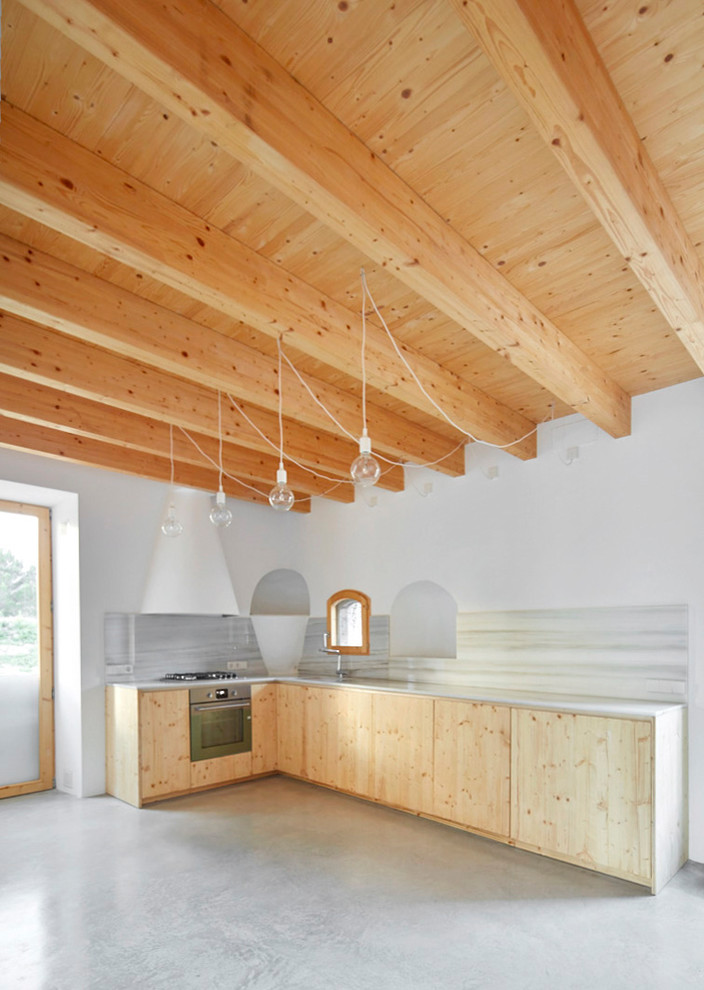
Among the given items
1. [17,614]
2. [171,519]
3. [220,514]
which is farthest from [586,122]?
[17,614]

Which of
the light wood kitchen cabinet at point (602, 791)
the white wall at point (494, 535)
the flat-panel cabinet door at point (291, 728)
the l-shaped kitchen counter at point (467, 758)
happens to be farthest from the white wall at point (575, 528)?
the flat-panel cabinet door at point (291, 728)

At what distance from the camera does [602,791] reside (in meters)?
3.72

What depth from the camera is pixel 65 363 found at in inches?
147

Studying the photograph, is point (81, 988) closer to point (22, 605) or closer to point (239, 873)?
point (239, 873)

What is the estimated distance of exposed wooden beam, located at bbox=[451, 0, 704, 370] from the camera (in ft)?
5.25

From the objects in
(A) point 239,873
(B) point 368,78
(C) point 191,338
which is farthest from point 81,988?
(B) point 368,78

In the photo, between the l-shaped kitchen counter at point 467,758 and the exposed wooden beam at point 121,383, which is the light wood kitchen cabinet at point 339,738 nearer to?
the l-shaped kitchen counter at point 467,758

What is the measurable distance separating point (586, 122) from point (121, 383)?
2995mm

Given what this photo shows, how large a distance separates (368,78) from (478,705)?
3.68 m

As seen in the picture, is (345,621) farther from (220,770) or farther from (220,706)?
(220,770)

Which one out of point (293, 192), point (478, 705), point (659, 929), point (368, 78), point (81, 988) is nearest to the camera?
point (368, 78)

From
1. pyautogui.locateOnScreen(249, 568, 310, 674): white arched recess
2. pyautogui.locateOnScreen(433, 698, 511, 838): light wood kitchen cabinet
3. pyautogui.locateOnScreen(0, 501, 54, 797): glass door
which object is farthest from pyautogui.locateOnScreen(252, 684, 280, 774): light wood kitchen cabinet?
pyautogui.locateOnScreen(433, 698, 511, 838): light wood kitchen cabinet

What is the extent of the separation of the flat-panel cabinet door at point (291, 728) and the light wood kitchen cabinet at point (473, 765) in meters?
1.58

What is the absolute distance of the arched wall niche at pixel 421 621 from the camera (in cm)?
598
